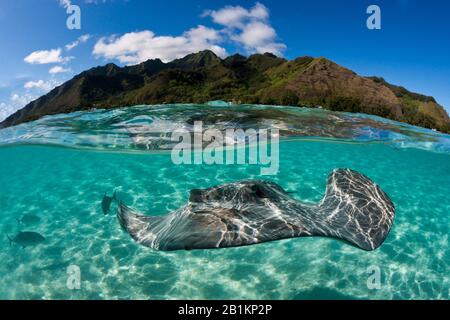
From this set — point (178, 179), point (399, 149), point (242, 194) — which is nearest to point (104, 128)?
point (178, 179)

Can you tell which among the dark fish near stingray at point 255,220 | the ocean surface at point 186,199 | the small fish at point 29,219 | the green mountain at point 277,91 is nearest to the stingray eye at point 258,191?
the dark fish near stingray at point 255,220

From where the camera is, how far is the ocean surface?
945 centimetres

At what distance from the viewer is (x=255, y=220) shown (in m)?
5.98

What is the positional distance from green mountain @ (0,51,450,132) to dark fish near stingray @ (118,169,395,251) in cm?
2605

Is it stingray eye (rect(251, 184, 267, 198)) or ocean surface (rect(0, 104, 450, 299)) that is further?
ocean surface (rect(0, 104, 450, 299))

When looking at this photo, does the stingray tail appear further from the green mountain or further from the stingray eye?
the green mountain

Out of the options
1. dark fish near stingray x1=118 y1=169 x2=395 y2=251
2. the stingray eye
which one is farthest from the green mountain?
the stingray eye

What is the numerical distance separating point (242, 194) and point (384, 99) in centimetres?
3948

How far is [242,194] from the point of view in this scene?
24.5 feet

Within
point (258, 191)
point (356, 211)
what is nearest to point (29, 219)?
point (258, 191)

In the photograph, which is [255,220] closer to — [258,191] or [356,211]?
[258,191]

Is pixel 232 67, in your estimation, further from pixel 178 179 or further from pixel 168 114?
pixel 178 179

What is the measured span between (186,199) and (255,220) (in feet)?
32.9

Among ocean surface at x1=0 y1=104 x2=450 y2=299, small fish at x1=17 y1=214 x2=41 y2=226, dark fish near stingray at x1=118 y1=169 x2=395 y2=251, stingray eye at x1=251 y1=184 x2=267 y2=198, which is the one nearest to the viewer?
dark fish near stingray at x1=118 y1=169 x2=395 y2=251
